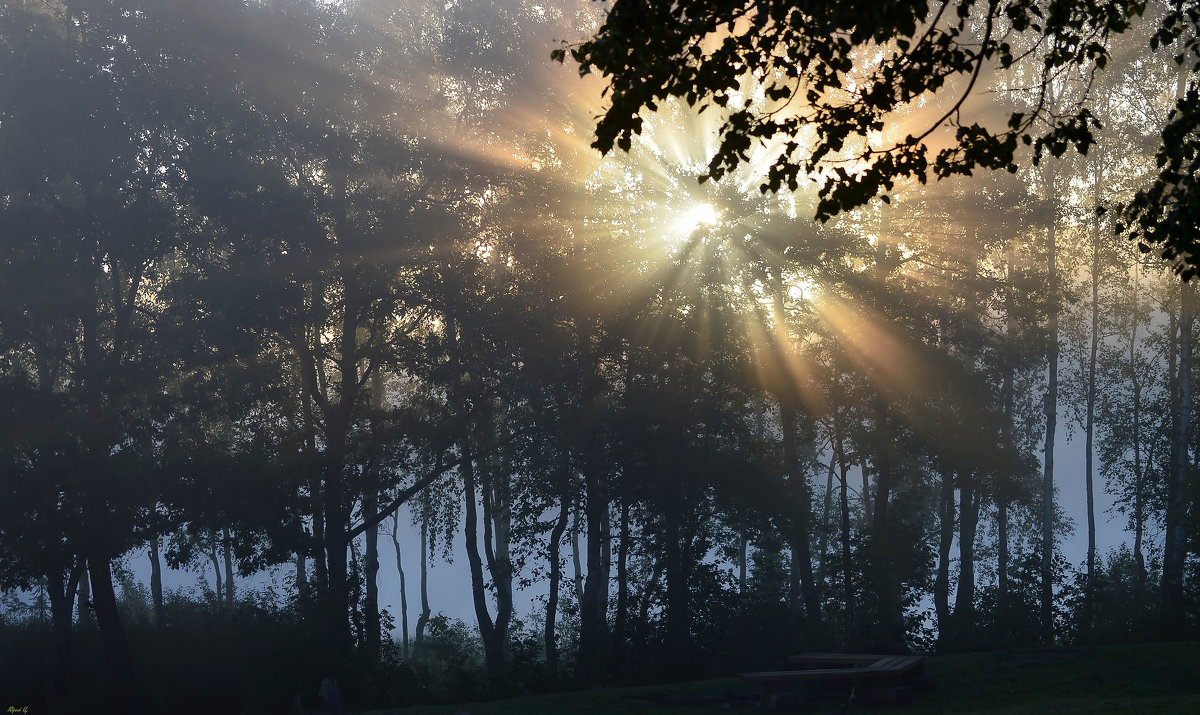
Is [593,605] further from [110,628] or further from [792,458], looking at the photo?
[110,628]

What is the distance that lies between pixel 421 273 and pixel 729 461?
11.0 metres

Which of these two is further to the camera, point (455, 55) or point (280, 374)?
point (455, 55)

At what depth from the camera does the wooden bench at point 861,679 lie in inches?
784

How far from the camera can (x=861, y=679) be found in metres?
20.2

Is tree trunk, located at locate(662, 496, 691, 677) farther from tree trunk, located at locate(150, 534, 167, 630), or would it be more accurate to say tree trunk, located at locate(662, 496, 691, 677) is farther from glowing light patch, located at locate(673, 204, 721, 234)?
tree trunk, located at locate(150, 534, 167, 630)

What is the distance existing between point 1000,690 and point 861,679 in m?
2.70

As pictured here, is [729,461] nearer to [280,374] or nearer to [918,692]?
[918,692]

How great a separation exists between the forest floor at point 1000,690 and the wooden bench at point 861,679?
0.30 m

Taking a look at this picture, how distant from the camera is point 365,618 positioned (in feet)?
94.7

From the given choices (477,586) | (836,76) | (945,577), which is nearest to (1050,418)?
(945,577)

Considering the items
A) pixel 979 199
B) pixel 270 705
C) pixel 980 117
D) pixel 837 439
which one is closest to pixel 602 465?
pixel 837 439

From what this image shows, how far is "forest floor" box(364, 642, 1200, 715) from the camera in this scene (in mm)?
18359

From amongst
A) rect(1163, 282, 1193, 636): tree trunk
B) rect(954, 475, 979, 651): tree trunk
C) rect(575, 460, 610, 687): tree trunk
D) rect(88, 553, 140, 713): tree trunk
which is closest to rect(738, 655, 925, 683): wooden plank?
rect(575, 460, 610, 687): tree trunk

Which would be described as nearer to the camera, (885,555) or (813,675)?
(813,675)
